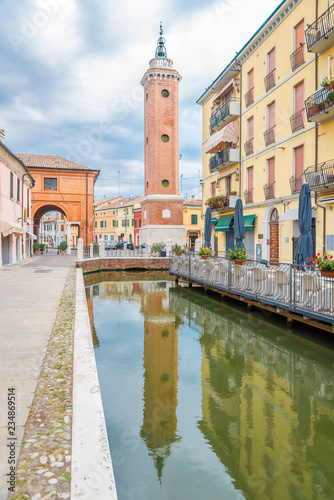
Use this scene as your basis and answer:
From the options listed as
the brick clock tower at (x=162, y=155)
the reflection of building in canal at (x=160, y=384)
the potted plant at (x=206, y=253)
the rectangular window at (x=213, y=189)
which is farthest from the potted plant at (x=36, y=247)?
the reflection of building in canal at (x=160, y=384)

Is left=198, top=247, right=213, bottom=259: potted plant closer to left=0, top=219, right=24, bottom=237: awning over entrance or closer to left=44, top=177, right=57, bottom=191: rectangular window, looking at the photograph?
left=0, top=219, right=24, bottom=237: awning over entrance

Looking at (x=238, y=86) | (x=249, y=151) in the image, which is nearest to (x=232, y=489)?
(x=249, y=151)

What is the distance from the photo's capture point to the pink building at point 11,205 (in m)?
22.1

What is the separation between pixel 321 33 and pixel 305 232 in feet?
29.2

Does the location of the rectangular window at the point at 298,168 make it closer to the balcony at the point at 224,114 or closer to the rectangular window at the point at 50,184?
the balcony at the point at 224,114

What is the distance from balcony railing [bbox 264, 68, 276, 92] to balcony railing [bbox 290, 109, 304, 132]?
313cm

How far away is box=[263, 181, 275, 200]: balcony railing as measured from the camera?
1950cm

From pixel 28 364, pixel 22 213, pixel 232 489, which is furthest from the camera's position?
pixel 22 213

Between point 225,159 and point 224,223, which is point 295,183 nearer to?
point 225,159

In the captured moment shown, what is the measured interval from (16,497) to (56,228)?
3173 inches

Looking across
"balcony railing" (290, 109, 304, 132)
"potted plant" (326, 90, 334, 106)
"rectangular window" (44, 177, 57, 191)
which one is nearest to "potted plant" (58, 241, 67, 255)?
"rectangular window" (44, 177, 57, 191)

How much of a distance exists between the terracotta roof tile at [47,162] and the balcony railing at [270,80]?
23.8 m

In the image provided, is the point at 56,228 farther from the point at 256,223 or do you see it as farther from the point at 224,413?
the point at 224,413

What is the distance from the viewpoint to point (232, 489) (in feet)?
12.0
